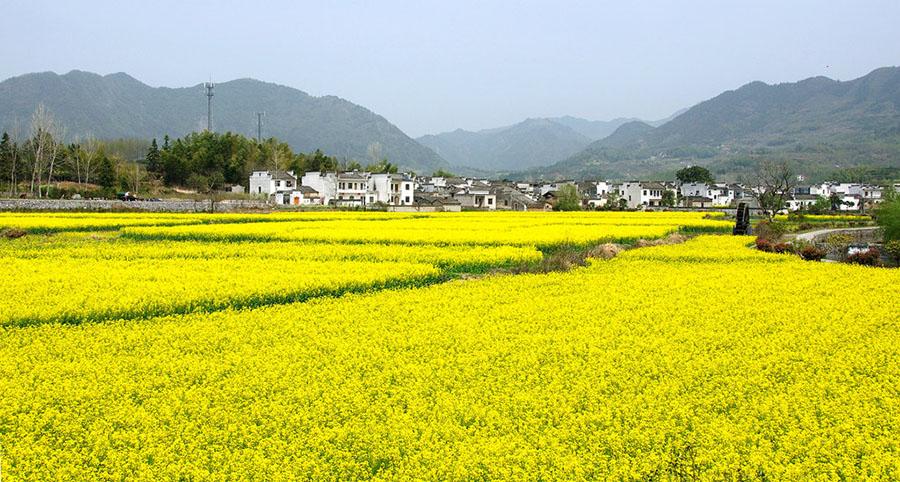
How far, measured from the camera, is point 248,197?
87.3 m

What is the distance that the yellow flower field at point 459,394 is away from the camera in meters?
6.47

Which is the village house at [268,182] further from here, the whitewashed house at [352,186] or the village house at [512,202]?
the village house at [512,202]

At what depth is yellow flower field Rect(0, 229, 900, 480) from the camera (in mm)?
6469

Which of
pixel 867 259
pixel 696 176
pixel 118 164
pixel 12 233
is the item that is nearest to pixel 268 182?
pixel 118 164

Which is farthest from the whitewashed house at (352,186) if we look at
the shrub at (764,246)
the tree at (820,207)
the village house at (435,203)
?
the shrub at (764,246)

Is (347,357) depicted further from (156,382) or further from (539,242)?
(539,242)

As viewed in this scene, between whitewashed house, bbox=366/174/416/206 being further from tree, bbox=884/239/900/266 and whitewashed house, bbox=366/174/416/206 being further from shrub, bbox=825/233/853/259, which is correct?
tree, bbox=884/239/900/266

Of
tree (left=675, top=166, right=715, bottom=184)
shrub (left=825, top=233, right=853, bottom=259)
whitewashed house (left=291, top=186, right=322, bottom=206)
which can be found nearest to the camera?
shrub (left=825, top=233, right=853, bottom=259)

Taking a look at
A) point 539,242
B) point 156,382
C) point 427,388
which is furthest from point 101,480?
point 539,242

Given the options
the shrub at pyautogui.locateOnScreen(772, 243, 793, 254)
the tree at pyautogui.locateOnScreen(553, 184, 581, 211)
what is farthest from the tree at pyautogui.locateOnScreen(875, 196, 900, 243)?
the tree at pyautogui.locateOnScreen(553, 184, 581, 211)

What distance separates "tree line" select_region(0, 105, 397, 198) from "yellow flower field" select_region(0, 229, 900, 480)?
226ft

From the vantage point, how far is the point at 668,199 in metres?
114

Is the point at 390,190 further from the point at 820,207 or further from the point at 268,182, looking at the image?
the point at 820,207

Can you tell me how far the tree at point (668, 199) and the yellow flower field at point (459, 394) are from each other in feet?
339
